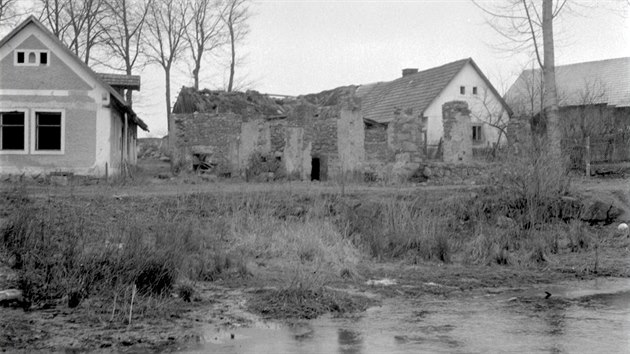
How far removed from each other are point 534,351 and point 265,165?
1948cm

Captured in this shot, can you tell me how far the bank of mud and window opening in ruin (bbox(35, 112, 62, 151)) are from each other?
642cm

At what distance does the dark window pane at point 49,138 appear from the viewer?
2483 centimetres

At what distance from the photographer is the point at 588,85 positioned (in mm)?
42844

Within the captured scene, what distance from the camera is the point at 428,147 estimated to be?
3716 centimetres

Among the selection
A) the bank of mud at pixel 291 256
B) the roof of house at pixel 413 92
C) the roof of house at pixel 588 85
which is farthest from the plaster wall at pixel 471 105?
the bank of mud at pixel 291 256

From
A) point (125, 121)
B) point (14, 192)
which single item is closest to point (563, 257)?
point (14, 192)

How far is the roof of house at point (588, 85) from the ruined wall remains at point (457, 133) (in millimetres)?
11062

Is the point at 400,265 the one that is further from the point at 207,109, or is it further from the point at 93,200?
the point at 207,109

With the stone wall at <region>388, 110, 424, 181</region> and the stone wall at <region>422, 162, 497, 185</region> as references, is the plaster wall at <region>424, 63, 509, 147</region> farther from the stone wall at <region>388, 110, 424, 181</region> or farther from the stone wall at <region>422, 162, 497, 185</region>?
the stone wall at <region>422, 162, 497, 185</region>

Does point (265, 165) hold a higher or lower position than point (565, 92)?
lower

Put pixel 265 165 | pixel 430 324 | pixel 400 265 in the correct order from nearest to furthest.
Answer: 1. pixel 430 324
2. pixel 400 265
3. pixel 265 165

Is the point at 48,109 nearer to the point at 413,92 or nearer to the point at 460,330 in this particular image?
the point at 460,330

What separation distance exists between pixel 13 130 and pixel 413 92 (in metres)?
24.2

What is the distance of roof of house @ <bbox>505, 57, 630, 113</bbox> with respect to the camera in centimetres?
4069
